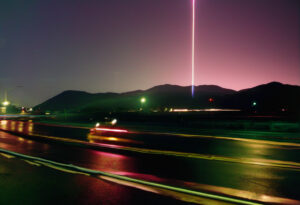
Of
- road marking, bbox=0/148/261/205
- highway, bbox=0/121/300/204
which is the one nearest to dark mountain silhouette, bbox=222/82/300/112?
highway, bbox=0/121/300/204

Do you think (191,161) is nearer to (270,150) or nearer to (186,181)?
(186,181)

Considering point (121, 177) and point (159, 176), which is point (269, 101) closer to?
point (159, 176)

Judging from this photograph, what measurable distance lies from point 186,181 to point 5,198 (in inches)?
171

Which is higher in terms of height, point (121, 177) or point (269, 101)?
point (269, 101)

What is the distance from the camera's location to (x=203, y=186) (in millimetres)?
6633

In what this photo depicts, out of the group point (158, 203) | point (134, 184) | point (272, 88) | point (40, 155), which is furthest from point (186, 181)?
point (272, 88)

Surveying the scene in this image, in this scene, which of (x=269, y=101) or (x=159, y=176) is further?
(x=269, y=101)

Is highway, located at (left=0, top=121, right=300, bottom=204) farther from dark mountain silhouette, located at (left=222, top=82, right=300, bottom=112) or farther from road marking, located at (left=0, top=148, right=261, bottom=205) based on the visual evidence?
dark mountain silhouette, located at (left=222, top=82, right=300, bottom=112)

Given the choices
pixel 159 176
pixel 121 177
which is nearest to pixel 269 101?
pixel 159 176

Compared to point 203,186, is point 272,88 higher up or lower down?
higher up

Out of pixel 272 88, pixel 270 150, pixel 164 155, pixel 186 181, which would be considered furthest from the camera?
pixel 272 88

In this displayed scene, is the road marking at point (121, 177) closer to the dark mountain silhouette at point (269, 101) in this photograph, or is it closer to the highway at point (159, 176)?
the highway at point (159, 176)

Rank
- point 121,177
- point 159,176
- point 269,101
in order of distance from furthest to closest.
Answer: point 269,101, point 159,176, point 121,177

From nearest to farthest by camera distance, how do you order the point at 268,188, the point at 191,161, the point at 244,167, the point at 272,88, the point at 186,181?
the point at 268,188
the point at 186,181
the point at 244,167
the point at 191,161
the point at 272,88
